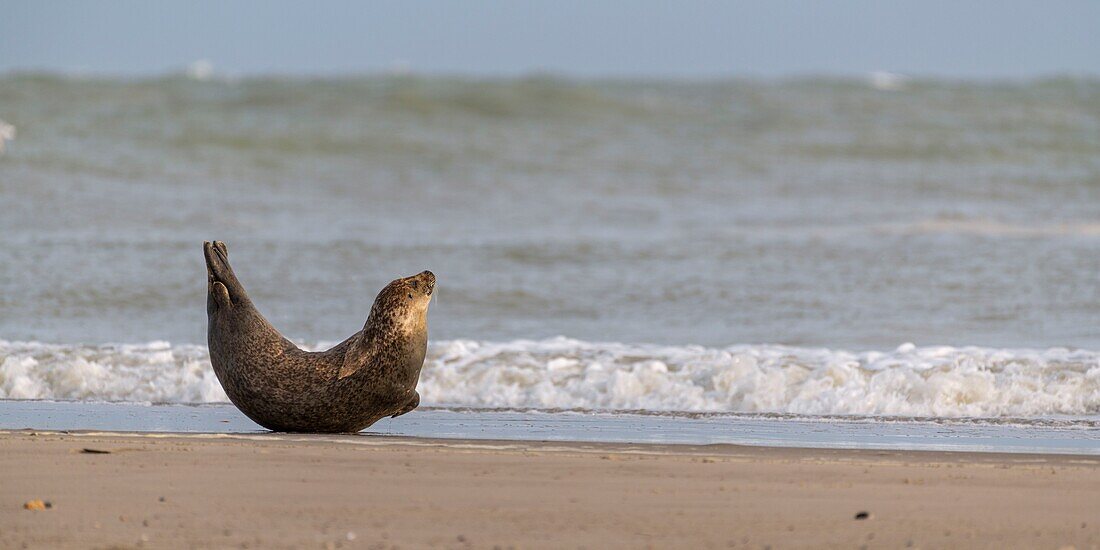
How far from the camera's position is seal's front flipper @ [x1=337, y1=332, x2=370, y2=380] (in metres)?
5.28

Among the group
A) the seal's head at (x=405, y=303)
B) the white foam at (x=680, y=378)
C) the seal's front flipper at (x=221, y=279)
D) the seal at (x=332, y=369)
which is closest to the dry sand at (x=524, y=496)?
the seal at (x=332, y=369)

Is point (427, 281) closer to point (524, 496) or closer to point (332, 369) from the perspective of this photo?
point (332, 369)

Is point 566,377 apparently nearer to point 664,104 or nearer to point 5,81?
point 664,104

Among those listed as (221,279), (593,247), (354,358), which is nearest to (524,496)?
(354,358)

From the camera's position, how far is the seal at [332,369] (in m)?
5.29

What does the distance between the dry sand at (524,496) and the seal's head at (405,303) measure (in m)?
0.54

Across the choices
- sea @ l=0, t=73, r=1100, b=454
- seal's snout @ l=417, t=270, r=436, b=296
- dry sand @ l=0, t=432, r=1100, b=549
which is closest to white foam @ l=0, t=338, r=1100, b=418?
sea @ l=0, t=73, r=1100, b=454

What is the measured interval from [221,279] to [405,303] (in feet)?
2.66

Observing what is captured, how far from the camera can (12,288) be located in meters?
9.80

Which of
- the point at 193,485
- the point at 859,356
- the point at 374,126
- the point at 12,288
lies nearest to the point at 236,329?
the point at 193,485

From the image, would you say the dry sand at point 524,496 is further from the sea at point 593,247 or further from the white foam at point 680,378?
the white foam at point 680,378

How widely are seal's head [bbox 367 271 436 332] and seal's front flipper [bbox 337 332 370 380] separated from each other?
11 centimetres

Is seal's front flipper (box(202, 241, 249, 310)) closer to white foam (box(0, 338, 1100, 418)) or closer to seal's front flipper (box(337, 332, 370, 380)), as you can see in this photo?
seal's front flipper (box(337, 332, 370, 380))

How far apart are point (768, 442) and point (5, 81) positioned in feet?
64.0
